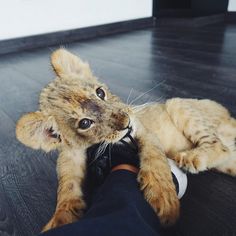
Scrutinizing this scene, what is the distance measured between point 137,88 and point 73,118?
4.28 ft

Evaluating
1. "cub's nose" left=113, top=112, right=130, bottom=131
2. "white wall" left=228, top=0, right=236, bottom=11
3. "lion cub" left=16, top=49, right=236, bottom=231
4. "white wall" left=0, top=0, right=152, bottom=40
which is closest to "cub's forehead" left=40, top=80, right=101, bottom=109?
"lion cub" left=16, top=49, right=236, bottom=231

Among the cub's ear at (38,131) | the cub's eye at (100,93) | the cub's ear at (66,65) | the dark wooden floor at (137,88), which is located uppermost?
the cub's ear at (66,65)

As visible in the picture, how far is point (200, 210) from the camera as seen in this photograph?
1.13m

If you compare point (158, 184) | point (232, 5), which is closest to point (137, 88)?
point (158, 184)

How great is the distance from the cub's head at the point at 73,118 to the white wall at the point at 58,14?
10.3ft

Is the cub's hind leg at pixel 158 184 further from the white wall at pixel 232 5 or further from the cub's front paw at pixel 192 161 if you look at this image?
the white wall at pixel 232 5

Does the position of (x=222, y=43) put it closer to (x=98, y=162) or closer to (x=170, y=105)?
(x=170, y=105)

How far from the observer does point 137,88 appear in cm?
241

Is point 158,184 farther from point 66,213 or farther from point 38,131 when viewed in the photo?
point 38,131

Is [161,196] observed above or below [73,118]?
below

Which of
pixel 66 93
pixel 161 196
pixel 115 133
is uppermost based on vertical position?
pixel 66 93

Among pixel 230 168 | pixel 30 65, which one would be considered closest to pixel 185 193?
pixel 230 168

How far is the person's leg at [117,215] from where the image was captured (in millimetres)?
651

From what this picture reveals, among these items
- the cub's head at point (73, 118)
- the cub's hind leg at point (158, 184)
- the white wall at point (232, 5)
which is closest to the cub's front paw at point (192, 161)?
the cub's hind leg at point (158, 184)
